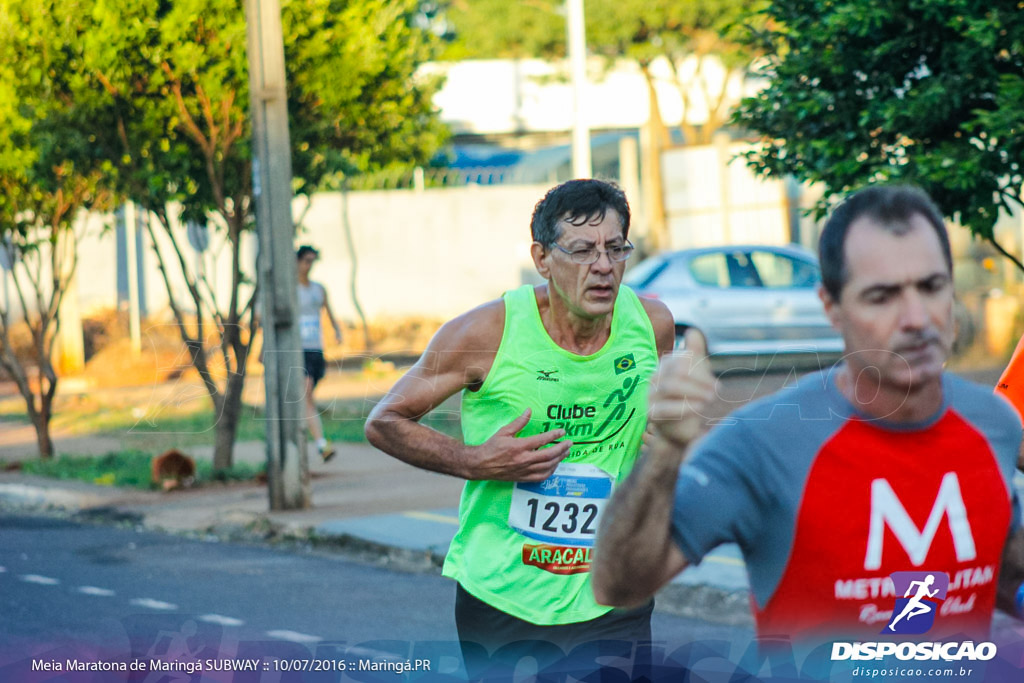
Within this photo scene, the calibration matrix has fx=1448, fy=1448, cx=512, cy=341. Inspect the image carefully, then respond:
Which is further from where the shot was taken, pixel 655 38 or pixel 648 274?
pixel 655 38

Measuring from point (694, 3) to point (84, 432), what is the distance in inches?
851

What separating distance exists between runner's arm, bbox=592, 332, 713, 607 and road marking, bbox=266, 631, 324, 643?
5.02 metres

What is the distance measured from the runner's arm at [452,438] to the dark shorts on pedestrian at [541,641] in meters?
0.35

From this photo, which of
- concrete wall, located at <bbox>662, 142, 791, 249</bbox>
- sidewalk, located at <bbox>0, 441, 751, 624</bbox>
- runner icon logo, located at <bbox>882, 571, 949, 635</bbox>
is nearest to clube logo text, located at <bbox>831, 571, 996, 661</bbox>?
runner icon logo, located at <bbox>882, 571, 949, 635</bbox>


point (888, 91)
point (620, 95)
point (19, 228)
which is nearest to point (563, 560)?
point (888, 91)

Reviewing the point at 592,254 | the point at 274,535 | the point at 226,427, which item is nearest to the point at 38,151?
the point at 226,427

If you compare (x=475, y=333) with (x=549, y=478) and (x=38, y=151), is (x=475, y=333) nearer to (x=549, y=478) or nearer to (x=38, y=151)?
(x=549, y=478)

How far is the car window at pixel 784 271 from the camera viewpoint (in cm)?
1831

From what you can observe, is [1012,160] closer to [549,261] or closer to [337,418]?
[549,261]

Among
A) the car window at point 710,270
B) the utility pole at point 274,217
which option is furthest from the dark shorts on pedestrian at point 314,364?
the car window at point 710,270

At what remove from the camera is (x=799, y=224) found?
24.8m

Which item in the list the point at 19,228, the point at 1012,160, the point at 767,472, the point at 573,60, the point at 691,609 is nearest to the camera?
the point at 767,472

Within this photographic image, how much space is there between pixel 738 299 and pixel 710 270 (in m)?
0.54

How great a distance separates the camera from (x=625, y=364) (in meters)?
3.99
